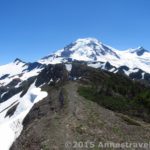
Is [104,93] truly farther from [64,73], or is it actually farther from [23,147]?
[64,73]

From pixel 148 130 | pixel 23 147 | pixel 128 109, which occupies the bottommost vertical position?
pixel 23 147

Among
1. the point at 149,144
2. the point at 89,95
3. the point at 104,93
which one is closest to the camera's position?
the point at 149,144

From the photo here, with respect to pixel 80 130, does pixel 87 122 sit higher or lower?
higher

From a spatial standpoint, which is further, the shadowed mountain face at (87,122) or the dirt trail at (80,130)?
the shadowed mountain face at (87,122)

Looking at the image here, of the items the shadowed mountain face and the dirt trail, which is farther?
the shadowed mountain face

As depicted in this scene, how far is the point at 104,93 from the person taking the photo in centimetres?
6612

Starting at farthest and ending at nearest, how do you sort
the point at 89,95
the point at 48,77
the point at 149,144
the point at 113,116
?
1. the point at 48,77
2. the point at 89,95
3. the point at 113,116
4. the point at 149,144

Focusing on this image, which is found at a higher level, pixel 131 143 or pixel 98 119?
pixel 98 119

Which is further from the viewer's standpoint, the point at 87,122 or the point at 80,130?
the point at 87,122

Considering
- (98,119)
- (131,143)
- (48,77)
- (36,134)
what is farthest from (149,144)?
(48,77)

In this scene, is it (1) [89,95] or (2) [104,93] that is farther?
(2) [104,93]

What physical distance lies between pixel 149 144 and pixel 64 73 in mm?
90972

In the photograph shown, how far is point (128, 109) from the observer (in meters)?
56.0

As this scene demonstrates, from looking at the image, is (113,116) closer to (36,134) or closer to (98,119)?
(98,119)
